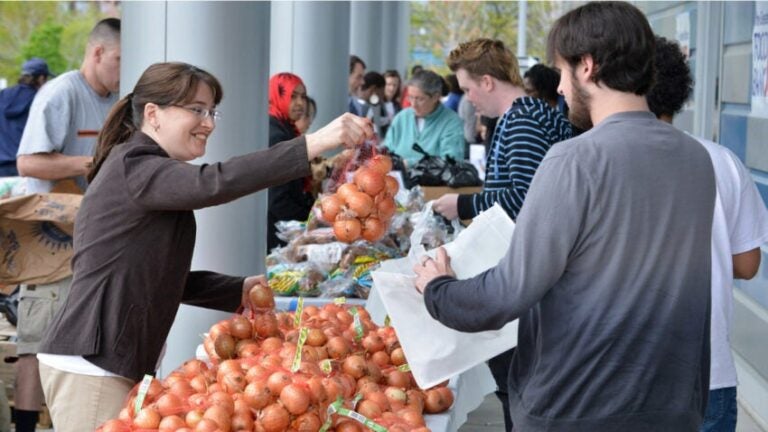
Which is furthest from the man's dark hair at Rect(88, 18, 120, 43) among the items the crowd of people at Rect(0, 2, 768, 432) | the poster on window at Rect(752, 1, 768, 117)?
the poster on window at Rect(752, 1, 768, 117)

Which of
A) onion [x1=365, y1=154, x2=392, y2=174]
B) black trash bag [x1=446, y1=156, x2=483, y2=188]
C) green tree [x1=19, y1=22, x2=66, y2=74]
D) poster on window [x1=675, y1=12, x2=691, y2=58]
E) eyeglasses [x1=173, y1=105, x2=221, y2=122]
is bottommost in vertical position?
black trash bag [x1=446, y1=156, x2=483, y2=188]

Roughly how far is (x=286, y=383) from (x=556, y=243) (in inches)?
35.5

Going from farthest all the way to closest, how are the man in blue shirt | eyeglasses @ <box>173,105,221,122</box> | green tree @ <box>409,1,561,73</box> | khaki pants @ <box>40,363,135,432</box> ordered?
green tree @ <box>409,1,561,73</box> < the man in blue shirt < eyeglasses @ <box>173,105,221,122</box> < khaki pants @ <box>40,363,135,432</box>

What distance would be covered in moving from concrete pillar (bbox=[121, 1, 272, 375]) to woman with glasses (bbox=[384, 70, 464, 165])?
5.13m

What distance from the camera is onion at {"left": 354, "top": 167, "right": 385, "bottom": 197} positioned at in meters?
3.54

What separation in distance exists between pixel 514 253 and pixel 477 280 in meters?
0.13

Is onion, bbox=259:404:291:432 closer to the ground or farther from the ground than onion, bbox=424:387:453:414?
farther from the ground

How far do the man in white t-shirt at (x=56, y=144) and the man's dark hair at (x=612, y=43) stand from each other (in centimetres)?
304

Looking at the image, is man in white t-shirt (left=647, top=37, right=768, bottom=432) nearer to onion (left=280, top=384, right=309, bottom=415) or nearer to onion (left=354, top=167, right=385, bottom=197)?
onion (left=354, top=167, right=385, bottom=197)

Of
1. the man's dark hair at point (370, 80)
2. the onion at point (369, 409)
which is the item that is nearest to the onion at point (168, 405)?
the onion at point (369, 409)

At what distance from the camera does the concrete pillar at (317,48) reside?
10242 millimetres

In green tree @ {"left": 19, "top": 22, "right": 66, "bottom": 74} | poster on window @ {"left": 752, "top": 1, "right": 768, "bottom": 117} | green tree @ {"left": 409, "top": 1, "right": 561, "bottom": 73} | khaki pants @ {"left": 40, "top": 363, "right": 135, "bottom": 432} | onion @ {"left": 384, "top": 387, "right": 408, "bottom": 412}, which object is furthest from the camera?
green tree @ {"left": 409, "top": 1, "right": 561, "bottom": 73}

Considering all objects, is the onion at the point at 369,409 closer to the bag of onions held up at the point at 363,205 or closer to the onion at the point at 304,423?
the onion at the point at 304,423

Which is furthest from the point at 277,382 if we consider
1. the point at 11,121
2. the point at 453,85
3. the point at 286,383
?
the point at 453,85
